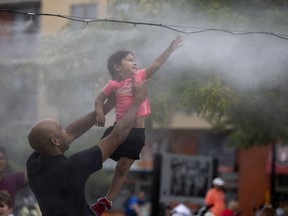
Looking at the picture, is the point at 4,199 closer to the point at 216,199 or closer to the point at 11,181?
the point at 11,181

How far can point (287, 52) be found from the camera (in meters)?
7.57

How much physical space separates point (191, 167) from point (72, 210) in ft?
35.6

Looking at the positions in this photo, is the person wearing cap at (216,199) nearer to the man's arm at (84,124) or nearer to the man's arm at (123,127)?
the man's arm at (84,124)

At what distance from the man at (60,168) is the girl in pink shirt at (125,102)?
39 centimetres

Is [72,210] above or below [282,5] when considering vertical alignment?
below

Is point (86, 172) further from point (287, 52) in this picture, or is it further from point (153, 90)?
point (153, 90)

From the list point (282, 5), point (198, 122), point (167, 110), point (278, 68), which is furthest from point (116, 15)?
point (198, 122)

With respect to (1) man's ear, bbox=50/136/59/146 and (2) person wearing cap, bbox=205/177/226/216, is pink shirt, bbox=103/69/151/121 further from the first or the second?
(2) person wearing cap, bbox=205/177/226/216

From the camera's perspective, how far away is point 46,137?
4.93 m

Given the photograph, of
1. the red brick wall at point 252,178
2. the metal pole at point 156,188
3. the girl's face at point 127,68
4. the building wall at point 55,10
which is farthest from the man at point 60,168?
the red brick wall at point 252,178

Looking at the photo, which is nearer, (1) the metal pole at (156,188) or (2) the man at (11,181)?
(2) the man at (11,181)

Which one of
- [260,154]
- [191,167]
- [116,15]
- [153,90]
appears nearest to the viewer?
[153,90]

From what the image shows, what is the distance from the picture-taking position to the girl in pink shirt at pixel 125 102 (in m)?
5.48

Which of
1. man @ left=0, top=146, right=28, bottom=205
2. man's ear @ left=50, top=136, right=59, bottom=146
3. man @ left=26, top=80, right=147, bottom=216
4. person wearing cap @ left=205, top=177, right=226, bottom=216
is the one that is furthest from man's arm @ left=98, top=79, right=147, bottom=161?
person wearing cap @ left=205, top=177, right=226, bottom=216
